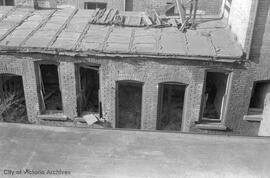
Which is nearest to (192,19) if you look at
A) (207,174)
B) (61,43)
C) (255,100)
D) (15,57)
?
(255,100)

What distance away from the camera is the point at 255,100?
12.3 metres

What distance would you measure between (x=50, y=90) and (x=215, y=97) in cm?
615

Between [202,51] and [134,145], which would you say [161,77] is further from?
[134,145]

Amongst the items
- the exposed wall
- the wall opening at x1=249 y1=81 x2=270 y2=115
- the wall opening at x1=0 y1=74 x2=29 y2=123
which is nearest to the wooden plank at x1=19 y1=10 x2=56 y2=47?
the wall opening at x1=0 y1=74 x2=29 y2=123

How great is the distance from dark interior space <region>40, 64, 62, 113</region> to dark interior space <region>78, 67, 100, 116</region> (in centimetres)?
102

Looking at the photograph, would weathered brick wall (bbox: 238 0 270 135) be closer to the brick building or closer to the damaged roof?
the brick building

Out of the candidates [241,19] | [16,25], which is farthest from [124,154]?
[16,25]

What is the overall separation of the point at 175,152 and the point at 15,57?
22.2 ft

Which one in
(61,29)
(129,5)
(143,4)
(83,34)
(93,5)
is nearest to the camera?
(83,34)

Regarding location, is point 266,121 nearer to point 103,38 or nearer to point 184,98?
point 184,98

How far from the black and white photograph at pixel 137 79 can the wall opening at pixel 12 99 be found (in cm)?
4

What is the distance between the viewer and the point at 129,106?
12742 millimetres

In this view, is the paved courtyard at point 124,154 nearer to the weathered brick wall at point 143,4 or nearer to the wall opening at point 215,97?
the wall opening at point 215,97

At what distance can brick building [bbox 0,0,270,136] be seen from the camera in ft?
36.2
